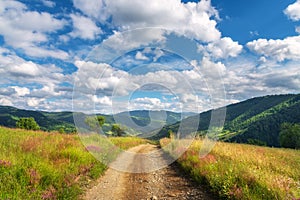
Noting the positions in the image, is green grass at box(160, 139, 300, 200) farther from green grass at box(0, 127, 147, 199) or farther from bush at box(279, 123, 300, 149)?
bush at box(279, 123, 300, 149)

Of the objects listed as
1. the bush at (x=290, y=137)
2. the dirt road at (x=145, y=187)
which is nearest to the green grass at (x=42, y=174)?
the dirt road at (x=145, y=187)

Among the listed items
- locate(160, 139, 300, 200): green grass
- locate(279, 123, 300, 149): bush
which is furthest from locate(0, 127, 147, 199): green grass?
locate(279, 123, 300, 149): bush

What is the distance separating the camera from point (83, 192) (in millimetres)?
8070

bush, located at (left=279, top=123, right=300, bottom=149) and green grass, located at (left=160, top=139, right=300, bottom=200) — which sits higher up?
green grass, located at (left=160, top=139, right=300, bottom=200)

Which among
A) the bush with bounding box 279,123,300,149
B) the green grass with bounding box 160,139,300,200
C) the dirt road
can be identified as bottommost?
the bush with bounding box 279,123,300,149

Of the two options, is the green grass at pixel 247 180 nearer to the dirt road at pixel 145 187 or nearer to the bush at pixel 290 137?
the dirt road at pixel 145 187

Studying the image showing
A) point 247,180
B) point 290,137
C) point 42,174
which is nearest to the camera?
point 42,174

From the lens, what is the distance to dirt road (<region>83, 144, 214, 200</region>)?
8.30 meters

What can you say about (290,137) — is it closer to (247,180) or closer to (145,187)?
(145,187)

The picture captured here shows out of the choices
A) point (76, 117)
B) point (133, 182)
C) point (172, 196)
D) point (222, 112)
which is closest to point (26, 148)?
point (76, 117)

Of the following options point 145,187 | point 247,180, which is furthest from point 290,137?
point 247,180

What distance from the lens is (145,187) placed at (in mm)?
9570

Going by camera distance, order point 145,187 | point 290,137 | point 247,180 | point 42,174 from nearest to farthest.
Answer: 1. point 42,174
2. point 247,180
3. point 145,187
4. point 290,137

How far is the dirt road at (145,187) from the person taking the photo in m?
8.30
